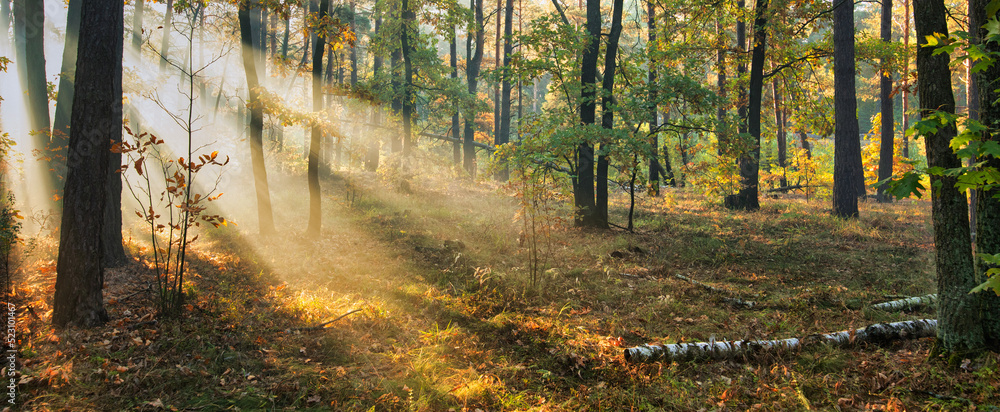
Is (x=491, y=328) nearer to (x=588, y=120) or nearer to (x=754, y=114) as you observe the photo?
(x=588, y=120)

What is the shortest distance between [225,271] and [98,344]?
3356 mm

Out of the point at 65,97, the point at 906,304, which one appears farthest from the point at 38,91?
the point at 906,304

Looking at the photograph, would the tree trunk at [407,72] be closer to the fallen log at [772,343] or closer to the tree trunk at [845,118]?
the tree trunk at [845,118]

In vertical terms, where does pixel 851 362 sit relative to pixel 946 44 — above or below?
below

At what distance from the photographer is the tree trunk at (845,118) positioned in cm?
1259

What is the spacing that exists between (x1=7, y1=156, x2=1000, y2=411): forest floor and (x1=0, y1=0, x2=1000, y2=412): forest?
4cm

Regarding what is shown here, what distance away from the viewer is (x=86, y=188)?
16.1ft

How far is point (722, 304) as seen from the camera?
6906mm

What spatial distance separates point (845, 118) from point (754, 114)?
7.52 feet

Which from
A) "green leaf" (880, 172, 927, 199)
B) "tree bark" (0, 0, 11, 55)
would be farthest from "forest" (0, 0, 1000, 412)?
"tree bark" (0, 0, 11, 55)

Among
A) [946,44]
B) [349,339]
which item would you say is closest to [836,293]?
[946,44]

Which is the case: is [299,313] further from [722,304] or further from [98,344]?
[722,304]

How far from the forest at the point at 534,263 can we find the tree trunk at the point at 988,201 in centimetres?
2

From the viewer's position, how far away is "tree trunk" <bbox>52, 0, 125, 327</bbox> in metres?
4.89
